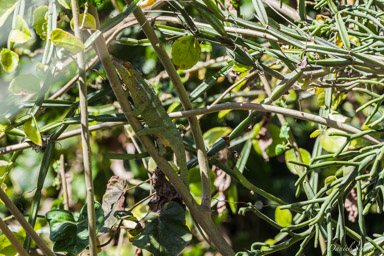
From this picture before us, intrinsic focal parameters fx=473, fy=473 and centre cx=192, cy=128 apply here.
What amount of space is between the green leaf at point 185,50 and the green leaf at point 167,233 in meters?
0.28

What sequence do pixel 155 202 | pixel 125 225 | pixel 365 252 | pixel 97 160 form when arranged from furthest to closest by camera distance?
pixel 97 160, pixel 125 225, pixel 155 202, pixel 365 252

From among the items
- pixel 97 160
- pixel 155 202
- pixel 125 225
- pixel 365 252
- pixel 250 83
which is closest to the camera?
pixel 365 252

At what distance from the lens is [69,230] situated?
0.96 meters

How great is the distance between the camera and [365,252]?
0.87 m

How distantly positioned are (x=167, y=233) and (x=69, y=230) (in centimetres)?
20

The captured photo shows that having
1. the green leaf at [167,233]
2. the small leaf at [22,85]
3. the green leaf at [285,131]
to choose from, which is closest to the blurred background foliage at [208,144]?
the green leaf at [285,131]

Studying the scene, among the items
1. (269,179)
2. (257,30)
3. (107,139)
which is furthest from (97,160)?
(257,30)

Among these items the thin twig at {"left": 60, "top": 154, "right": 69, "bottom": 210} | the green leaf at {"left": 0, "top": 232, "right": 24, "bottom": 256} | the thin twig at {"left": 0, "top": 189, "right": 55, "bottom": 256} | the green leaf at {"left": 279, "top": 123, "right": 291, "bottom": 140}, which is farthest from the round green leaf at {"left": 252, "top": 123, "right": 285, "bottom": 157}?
the thin twig at {"left": 0, "top": 189, "right": 55, "bottom": 256}

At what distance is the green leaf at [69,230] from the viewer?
92 centimetres

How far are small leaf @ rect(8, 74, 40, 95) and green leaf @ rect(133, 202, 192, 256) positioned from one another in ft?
1.13

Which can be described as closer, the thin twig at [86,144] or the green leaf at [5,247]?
the thin twig at [86,144]

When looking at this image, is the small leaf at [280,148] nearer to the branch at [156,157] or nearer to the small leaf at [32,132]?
the branch at [156,157]

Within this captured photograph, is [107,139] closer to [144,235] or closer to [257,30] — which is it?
[144,235]

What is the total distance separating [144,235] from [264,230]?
2.67ft
